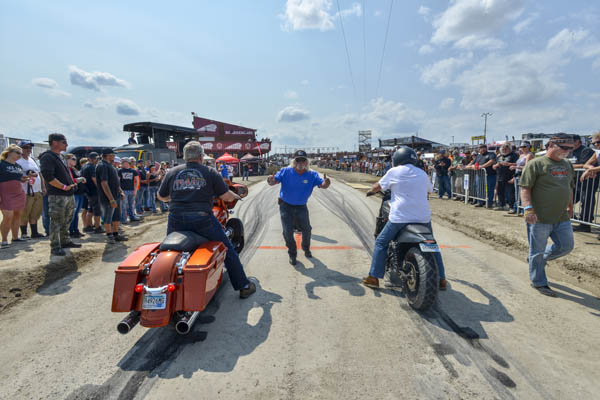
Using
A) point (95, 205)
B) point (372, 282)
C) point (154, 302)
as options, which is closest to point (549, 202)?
point (372, 282)

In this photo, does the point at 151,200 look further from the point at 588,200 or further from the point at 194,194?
the point at 588,200

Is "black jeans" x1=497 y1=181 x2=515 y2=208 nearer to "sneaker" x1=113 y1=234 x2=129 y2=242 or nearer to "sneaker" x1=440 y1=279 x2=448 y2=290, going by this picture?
"sneaker" x1=440 y1=279 x2=448 y2=290

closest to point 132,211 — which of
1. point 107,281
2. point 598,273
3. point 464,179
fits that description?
point 107,281

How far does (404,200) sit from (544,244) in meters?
1.95

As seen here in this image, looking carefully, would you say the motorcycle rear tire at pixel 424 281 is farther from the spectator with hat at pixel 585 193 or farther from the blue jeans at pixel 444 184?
the blue jeans at pixel 444 184

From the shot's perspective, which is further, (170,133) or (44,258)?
(170,133)

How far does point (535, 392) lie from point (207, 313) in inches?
117

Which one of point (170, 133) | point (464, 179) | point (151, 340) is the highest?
point (170, 133)

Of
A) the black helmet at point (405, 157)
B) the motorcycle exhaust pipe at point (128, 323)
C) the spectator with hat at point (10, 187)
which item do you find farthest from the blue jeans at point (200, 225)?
the spectator with hat at point (10, 187)

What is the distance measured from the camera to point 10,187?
5.61 metres

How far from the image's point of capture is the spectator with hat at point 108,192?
600 centimetres

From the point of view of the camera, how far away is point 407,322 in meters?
3.17

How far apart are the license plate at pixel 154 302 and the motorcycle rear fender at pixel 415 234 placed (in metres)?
2.58

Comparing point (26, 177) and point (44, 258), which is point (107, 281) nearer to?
point (44, 258)
